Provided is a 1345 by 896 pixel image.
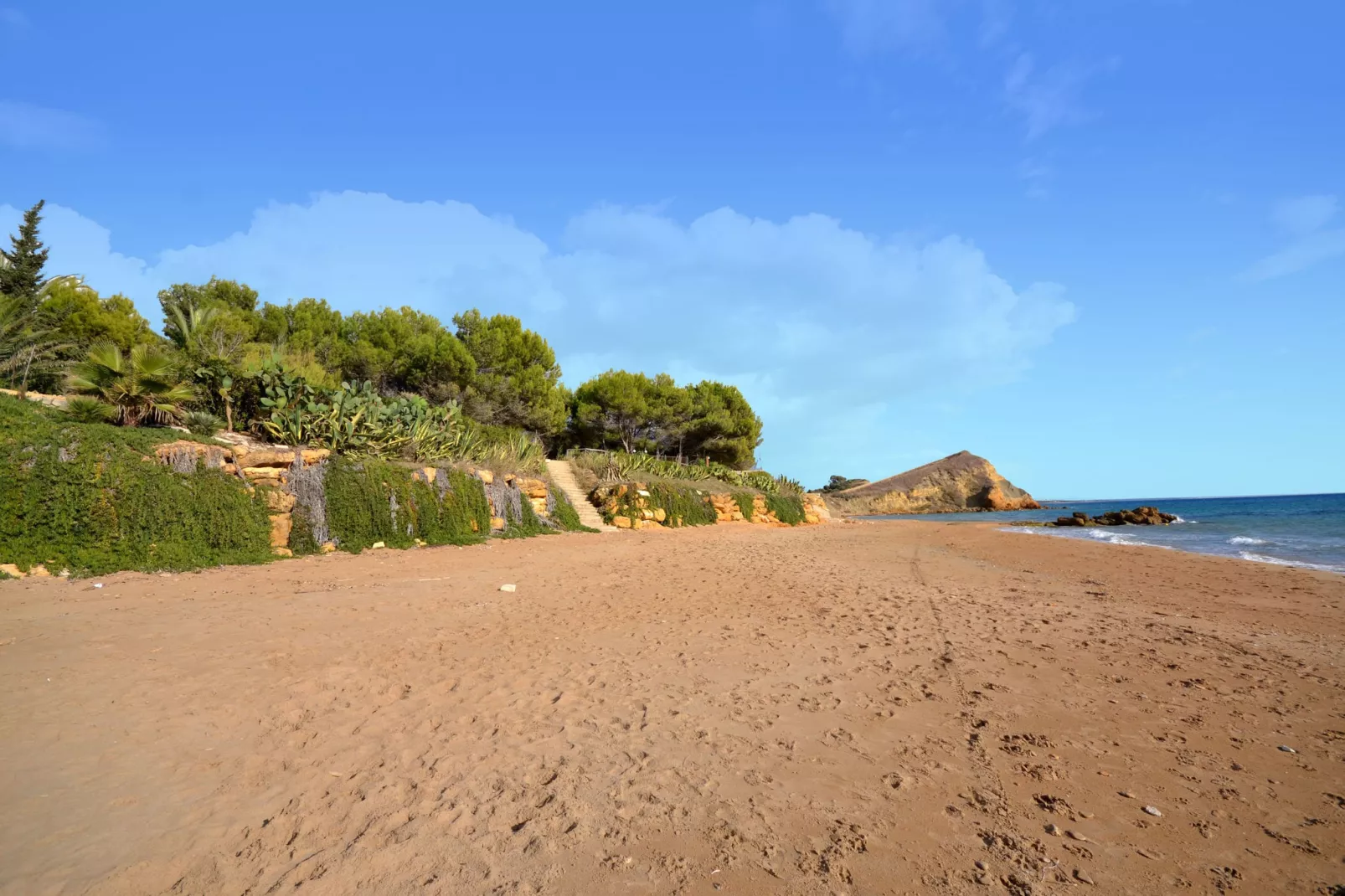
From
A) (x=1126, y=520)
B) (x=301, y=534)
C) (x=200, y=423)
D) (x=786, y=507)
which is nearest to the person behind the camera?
(x=301, y=534)

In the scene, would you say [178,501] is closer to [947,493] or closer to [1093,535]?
[1093,535]

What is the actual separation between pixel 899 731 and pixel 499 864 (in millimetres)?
2595

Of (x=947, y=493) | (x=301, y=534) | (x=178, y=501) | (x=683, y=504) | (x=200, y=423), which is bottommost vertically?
(x=301, y=534)

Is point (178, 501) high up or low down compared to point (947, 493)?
down

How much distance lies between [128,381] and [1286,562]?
77.9 ft

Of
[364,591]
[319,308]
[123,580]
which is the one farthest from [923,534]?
[319,308]

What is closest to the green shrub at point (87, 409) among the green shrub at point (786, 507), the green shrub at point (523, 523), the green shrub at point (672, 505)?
the green shrub at point (523, 523)

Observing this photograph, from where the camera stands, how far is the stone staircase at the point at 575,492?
19734mm

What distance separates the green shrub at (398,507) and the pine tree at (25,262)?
1687 centimetres

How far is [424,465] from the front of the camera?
14414 mm

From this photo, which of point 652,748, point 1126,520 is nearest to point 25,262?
point 652,748

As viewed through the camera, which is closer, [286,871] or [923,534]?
[286,871]

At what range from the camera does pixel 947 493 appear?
63875 mm

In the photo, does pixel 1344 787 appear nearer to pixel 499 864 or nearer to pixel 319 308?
pixel 499 864
